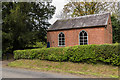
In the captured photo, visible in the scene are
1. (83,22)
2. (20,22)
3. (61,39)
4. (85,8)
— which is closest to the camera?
(20,22)

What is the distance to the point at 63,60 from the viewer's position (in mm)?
10250

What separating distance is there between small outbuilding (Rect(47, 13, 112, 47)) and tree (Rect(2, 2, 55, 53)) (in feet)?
8.25

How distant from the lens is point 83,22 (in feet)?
56.3

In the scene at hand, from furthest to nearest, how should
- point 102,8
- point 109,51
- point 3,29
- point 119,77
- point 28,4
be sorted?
point 102,8
point 28,4
point 3,29
point 109,51
point 119,77

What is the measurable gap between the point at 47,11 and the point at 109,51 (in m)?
13.1

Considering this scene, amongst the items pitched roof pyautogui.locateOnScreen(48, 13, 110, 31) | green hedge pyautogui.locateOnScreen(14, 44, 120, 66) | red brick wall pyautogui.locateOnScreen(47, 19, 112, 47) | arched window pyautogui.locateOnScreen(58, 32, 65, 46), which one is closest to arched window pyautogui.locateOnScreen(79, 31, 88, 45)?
red brick wall pyautogui.locateOnScreen(47, 19, 112, 47)

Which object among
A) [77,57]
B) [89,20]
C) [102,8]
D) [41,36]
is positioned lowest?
[77,57]

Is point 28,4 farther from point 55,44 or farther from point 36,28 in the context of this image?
point 55,44

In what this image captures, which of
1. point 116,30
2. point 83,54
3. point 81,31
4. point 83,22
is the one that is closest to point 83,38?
point 81,31

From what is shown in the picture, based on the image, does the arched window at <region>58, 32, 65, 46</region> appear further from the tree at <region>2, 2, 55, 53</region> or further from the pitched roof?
the tree at <region>2, 2, 55, 53</region>

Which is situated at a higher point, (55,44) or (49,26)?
(49,26)

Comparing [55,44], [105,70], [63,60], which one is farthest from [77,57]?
[55,44]

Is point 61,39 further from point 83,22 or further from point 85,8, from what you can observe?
point 85,8

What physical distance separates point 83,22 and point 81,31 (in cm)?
166
